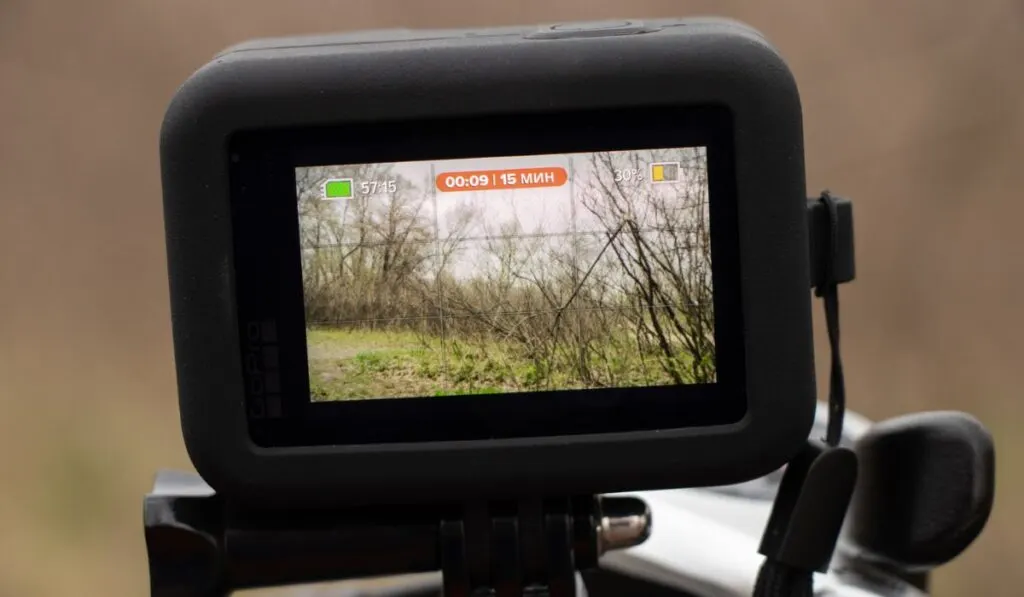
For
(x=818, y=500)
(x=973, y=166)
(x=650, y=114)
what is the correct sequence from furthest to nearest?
(x=973, y=166) → (x=818, y=500) → (x=650, y=114)

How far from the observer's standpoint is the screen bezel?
0.70m

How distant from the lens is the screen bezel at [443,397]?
2.31ft

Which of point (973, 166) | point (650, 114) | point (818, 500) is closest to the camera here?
point (650, 114)

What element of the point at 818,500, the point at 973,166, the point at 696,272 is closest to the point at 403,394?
the point at 696,272

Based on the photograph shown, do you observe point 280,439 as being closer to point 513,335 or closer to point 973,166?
point 513,335

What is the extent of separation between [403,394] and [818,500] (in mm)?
312

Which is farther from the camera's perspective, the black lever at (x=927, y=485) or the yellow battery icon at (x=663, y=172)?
the black lever at (x=927, y=485)

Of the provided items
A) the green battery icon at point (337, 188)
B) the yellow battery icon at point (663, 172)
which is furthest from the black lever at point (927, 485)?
the green battery icon at point (337, 188)

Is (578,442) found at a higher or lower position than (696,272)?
lower

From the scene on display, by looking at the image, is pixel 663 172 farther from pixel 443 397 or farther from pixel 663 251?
pixel 443 397

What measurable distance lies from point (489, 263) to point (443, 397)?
0.09m

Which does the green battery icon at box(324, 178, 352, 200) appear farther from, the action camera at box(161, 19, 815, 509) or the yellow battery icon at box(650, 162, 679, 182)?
the yellow battery icon at box(650, 162, 679, 182)

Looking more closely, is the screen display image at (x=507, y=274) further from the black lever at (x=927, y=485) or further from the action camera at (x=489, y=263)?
the black lever at (x=927, y=485)

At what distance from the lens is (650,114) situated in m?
0.70
